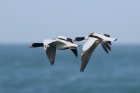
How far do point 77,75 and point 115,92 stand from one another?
13.0 metres

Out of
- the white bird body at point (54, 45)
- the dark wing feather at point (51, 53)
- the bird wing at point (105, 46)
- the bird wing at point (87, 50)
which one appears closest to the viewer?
the dark wing feather at point (51, 53)

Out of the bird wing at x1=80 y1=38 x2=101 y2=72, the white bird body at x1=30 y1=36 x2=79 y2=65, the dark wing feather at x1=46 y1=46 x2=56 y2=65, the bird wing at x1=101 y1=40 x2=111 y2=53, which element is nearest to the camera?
the dark wing feather at x1=46 y1=46 x2=56 y2=65

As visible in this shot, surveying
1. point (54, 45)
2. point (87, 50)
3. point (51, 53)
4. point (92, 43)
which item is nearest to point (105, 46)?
point (92, 43)

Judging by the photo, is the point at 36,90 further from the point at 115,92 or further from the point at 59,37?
the point at 59,37

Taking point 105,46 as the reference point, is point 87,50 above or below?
above

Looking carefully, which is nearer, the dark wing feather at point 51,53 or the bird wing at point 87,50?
the dark wing feather at point 51,53

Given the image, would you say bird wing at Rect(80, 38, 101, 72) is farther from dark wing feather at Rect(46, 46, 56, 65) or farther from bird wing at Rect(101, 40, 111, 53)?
bird wing at Rect(101, 40, 111, 53)

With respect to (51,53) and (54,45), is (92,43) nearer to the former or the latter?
(54,45)

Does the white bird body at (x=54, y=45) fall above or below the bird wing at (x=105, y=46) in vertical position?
above

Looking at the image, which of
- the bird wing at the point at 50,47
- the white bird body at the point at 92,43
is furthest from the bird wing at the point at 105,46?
the bird wing at the point at 50,47

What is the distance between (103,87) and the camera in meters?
42.9

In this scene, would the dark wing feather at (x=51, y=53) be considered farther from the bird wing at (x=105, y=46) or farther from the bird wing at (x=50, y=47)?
the bird wing at (x=105, y=46)

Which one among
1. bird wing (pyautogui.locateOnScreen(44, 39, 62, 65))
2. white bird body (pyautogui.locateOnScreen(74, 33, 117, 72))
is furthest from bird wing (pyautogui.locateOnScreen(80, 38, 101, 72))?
bird wing (pyautogui.locateOnScreen(44, 39, 62, 65))

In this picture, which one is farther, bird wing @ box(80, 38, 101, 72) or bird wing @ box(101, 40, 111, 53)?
bird wing @ box(101, 40, 111, 53)
